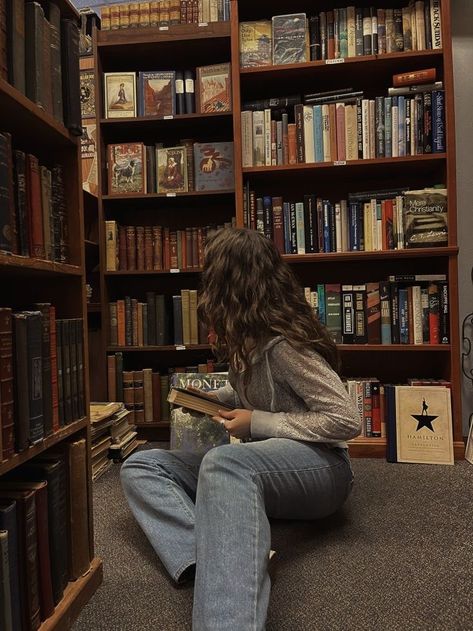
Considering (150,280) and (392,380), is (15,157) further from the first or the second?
(392,380)

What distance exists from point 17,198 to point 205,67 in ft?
5.88

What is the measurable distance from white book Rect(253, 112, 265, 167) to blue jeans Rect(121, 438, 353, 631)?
4.56 feet

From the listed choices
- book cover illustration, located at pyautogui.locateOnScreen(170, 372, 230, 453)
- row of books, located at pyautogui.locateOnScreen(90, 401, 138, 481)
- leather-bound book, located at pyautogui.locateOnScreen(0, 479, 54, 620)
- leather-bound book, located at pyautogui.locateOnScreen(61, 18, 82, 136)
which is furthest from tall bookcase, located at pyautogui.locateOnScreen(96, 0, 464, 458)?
leather-bound book, located at pyautogui.locateOnScreen(0, 479, 54, 620)

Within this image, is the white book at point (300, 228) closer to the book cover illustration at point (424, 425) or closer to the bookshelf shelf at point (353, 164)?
the bookshelf shelf at point (353, 164)

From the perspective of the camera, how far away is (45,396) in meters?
0.97

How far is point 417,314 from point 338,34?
129cm

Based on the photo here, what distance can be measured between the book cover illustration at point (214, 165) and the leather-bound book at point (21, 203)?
154cm

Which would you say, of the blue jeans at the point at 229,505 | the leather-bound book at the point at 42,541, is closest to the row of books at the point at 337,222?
the blue jeans at the point at 229,505

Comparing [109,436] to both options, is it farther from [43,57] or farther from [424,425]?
[43,57]

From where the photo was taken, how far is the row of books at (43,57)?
0.89 meters

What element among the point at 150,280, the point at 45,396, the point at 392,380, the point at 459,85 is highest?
the point at 459,85

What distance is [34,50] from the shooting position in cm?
94

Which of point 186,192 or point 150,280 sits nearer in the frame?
point 186,192

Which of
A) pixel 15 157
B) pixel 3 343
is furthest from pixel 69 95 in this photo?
pixel 3 343
